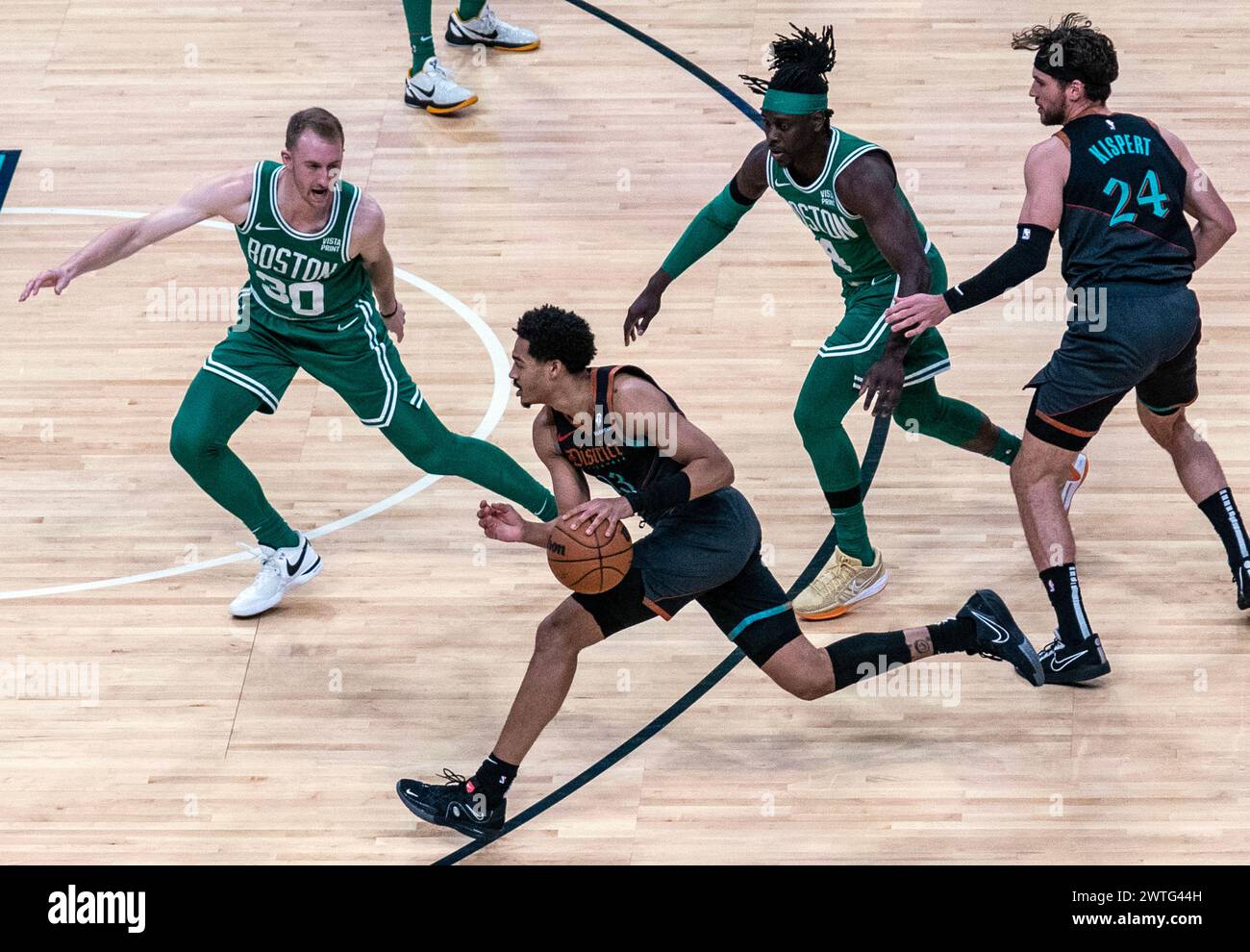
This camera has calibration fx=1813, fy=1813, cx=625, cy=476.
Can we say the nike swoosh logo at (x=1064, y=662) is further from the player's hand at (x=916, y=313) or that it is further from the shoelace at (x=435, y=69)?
the shoelace at (x=435, y=69)

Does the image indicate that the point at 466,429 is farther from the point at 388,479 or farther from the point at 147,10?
the point at 147,10

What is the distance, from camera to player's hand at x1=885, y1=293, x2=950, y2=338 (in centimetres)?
614

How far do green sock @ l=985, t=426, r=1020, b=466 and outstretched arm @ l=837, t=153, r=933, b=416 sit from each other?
940mm

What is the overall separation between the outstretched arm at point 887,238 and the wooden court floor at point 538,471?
1078 millimetres

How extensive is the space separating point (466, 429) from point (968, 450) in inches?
85.3

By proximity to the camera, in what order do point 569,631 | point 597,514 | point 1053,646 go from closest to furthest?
point 597,514 → point 569,631 → point 1053,646

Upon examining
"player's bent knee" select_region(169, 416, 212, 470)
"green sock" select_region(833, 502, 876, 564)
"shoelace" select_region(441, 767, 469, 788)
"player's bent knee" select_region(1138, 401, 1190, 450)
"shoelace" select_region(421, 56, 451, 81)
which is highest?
"shoelace" select_region(421, 56, 451, 81)

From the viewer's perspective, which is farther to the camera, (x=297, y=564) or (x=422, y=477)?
(x=422, y=477)

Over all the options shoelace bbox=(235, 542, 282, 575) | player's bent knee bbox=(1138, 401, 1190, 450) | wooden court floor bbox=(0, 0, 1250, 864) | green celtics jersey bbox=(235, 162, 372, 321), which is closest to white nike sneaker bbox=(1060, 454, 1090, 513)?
wooden court floor bbox=(0, 0, 1250, 864)

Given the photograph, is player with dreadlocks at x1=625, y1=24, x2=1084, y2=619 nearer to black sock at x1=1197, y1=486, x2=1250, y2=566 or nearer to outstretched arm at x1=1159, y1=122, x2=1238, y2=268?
black sock at x1=1197, y1=486, x2=1250, y2=566

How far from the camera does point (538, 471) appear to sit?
7762 millimetres

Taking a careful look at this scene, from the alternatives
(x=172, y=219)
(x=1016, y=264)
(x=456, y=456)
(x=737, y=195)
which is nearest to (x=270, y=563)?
(x=456, y=456)

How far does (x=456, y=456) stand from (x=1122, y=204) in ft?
8.68

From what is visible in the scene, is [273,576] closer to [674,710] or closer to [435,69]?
[674,710]
